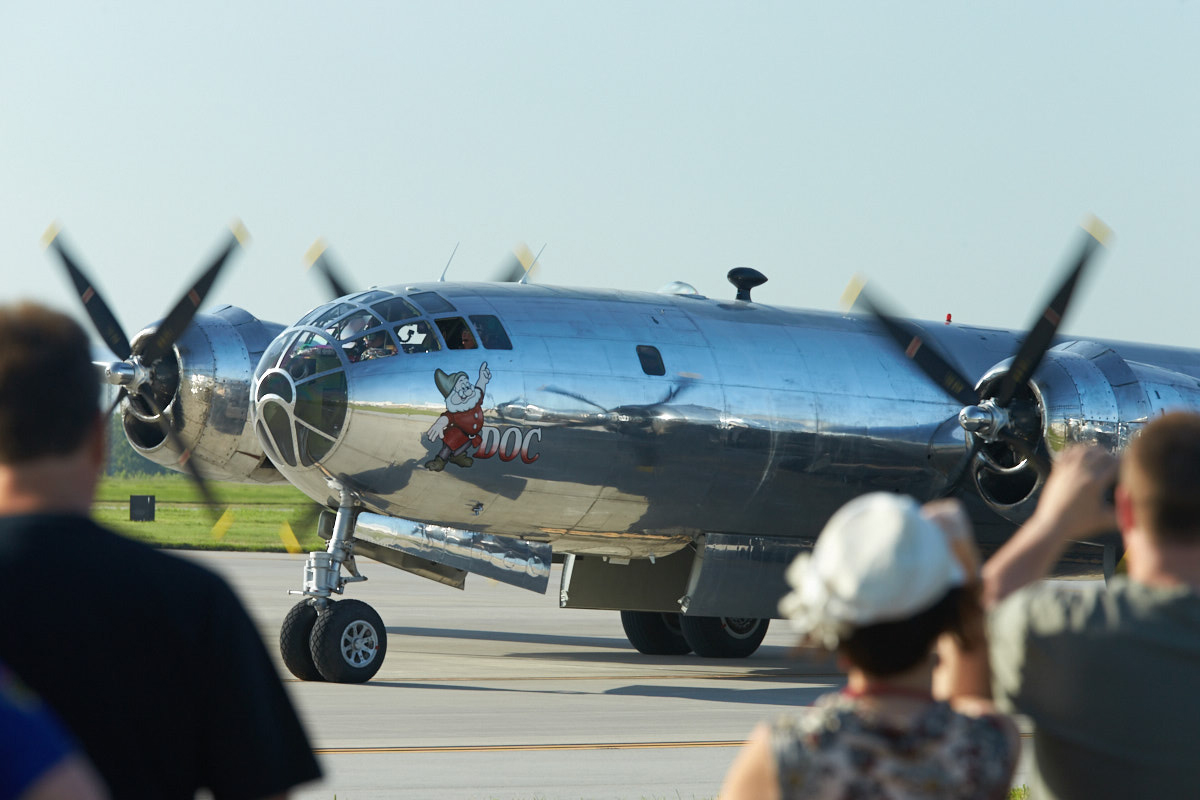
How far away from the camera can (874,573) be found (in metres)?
2.86

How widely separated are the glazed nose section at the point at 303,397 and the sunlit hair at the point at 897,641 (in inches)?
528

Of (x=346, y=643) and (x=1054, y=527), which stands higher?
(x=1054, y=527)

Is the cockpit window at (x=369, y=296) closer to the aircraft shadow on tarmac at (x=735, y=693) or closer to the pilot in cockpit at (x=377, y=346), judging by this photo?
the pilot in cockpit at (x=377, y=346)

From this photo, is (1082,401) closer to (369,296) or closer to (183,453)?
(369,296)

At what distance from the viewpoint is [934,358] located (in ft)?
59.7

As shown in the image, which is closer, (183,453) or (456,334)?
(456,334)

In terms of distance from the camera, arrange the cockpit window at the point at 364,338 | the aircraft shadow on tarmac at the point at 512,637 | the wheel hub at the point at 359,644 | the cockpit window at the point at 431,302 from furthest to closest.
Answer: the aircraft shadow on tarmac at the point at 512,637, the cockpit window at the point at 431,302, the cockpit window at the point at 364,338, the wheel hub at the point at 359,644

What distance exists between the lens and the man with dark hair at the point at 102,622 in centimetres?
281

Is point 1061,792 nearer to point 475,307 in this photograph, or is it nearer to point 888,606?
point 888,606

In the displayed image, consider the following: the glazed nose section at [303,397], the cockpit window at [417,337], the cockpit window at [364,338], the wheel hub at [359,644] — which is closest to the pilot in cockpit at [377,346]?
the cockpit window at [364,338]

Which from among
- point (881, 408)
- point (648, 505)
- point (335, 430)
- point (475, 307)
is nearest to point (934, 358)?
point (881, 408)

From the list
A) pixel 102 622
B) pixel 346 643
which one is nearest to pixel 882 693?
pixel 102 622

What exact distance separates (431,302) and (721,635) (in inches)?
288

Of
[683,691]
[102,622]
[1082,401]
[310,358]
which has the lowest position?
[683,691]
